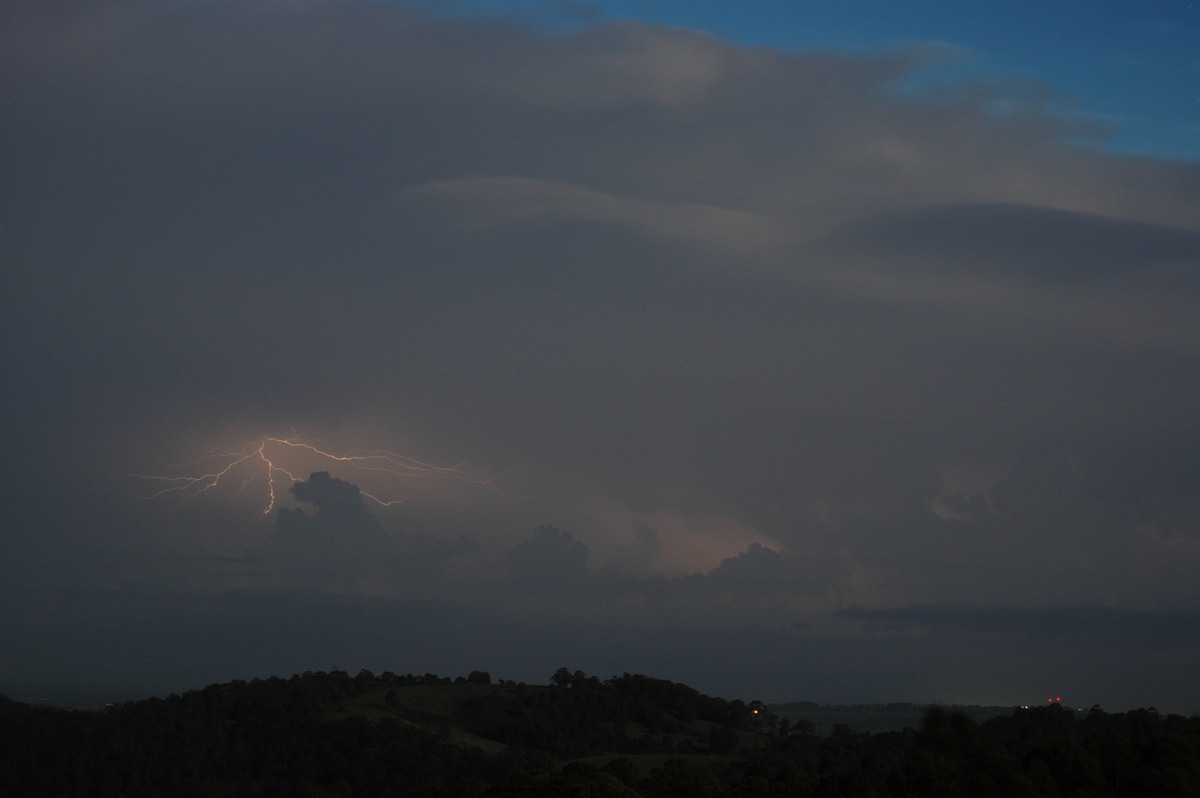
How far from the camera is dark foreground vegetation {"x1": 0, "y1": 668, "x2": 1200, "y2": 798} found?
5172 cm

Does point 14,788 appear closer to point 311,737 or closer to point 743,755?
point 311,737

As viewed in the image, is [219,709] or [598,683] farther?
[598,683]

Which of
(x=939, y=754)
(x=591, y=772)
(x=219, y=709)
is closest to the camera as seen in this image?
(x=939, y=754)

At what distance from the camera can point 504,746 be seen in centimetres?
11494

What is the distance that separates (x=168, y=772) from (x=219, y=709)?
77.8 ft

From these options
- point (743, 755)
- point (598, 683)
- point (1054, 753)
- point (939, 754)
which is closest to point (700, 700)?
point (598, 683)

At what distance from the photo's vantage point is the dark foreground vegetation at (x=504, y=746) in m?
51.7

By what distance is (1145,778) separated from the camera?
48531mm

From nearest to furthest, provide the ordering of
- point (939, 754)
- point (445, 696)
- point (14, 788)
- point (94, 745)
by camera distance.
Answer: point (939, 754) < point (14, 788) < point (94, 745) < point (445, 696)

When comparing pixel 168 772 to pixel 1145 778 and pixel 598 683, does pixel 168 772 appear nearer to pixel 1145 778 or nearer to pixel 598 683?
pixel 598 683

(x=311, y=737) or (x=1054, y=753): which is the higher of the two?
(x=1054, y=753)

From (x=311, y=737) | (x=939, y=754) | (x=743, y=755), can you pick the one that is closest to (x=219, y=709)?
(x=311, y=737)

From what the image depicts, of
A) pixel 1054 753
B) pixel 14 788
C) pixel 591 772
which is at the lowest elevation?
pixel 14 788

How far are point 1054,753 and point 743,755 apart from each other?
63.7 metres
